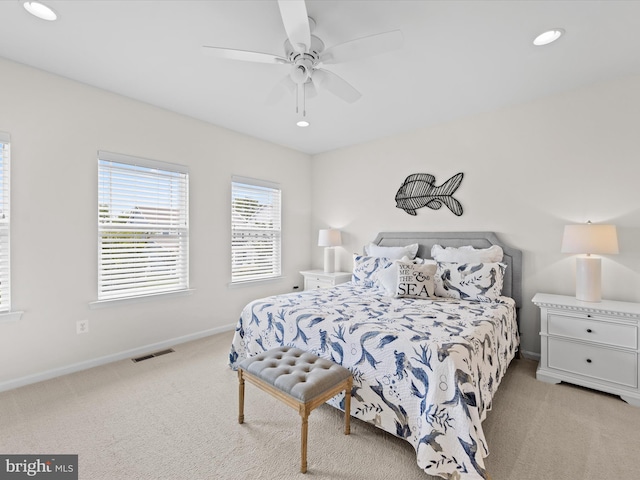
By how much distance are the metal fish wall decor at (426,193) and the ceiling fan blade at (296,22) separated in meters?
2.38

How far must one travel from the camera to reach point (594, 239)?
245 centimetres

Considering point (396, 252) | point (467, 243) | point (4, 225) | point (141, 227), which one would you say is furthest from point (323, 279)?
point (4, 225)

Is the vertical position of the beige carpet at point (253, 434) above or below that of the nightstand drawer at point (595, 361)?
below

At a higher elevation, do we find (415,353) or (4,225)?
(4,225)

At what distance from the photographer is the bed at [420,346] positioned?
1.53 meters

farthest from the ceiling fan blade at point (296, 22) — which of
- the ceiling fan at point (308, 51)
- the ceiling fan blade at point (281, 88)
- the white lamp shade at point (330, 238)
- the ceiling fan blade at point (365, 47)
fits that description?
the white lamp shade at point (330, 238)

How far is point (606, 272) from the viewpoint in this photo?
2.71 meters

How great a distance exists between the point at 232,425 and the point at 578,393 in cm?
268

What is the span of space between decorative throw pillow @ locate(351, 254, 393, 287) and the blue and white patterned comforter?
2.12 feet

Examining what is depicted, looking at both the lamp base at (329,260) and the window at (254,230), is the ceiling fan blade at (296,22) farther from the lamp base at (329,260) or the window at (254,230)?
the lamp base at (329,260)

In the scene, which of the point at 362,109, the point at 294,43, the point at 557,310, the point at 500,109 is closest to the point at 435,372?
the point at 557,310

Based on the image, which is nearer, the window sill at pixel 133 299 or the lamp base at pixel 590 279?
the lamp base at pixel 590 279

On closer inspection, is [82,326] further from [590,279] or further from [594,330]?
[590,279]

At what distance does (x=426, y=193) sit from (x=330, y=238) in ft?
4.78
